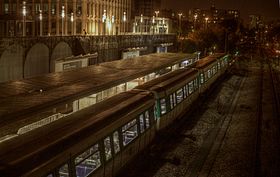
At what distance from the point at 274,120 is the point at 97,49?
14.6 m

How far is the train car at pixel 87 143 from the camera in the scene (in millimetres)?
7422

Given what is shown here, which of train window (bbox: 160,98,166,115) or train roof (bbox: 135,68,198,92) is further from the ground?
train roof (bbox: 135,68,198,92)

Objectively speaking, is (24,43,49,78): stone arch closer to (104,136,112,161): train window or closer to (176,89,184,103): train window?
(176,89,184,103): train window

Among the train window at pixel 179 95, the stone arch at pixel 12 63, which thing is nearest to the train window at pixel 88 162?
the train window at pixel 179 95

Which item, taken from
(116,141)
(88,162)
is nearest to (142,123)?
(116,141)

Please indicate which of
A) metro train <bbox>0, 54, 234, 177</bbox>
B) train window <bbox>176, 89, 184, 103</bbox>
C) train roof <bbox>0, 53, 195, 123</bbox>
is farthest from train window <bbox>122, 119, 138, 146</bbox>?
train window <bbox>176, 89, 184, 103</bbox>

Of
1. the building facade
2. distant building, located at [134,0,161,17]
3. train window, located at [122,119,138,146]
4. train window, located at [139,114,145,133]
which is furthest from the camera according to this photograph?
distant building, located at [134,0,161,17]

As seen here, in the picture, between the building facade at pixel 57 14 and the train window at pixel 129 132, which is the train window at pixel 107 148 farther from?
the building facade at pixel 57 14

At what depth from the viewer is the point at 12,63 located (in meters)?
19.5

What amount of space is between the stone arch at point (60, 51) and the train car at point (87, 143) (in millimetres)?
10396

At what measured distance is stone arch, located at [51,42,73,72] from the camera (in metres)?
23.2

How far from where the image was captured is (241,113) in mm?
23375

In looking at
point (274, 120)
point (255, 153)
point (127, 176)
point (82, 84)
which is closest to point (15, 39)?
point (82, 84)

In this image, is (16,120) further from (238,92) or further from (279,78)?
(279,78)
